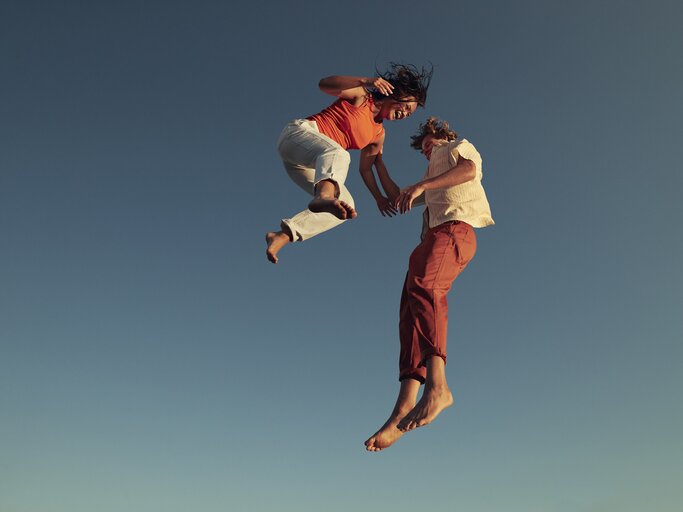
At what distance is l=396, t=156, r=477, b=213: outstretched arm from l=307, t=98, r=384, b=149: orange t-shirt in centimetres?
103

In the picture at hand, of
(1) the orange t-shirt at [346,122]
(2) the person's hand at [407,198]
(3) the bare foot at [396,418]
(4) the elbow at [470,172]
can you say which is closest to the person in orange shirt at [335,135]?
(1) the orange t-shirt at [346,122]

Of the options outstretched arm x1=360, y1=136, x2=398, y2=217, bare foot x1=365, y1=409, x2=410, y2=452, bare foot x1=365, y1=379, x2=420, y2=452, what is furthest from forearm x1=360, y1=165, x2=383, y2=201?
bare foot x1=365, y1=409, x2=410, y2=452

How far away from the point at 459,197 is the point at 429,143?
0.78 m

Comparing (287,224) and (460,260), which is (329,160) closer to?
(287,224)

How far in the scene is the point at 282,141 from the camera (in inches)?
220

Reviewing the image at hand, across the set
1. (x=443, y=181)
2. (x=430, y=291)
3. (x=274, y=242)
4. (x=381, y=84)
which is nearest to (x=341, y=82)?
(x=381, y=84)

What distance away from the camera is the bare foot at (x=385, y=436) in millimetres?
4961

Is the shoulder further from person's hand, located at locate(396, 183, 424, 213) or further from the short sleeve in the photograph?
person's hand, located at locate(396, 183, 424, 213)

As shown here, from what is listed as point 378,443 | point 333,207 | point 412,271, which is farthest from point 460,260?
point 378,443

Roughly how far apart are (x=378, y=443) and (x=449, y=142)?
248 cm

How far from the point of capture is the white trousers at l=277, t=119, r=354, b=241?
5.08 m

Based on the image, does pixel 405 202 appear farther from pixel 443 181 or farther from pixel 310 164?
A: pixel 310 164

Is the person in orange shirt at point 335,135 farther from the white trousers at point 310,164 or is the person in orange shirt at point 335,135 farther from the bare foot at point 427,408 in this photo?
the bare foot at point 427,408

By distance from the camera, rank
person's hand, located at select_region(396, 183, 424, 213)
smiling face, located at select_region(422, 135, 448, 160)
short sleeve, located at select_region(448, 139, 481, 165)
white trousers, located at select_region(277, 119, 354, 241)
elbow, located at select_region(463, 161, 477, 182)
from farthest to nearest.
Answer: smiling face, located at select_region(422, 135, 448, 160) → short sleeve, located at select_region(448, 139, 481, 165) → elbow, located at select_region(463, 161, 477, 182) → white trousers, located at select_region(277, 119, 354, 241) → person's hand, located at select_region(396, 183, 424, 213)
